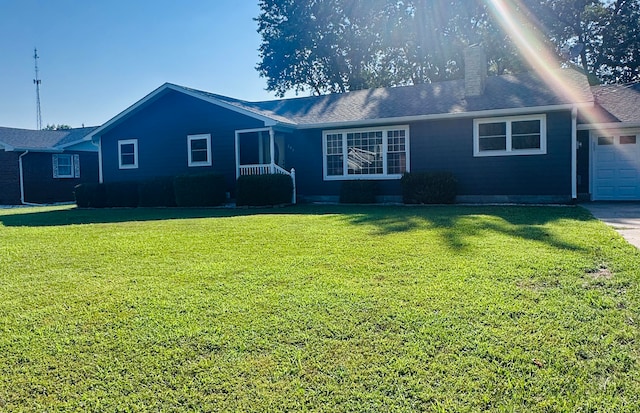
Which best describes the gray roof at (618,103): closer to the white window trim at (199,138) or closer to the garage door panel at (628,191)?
the garage door panel at (628,191)

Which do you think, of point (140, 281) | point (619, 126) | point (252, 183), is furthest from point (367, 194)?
point (140, 281)

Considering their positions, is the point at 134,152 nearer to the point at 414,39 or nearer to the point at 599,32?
the point at 414,39

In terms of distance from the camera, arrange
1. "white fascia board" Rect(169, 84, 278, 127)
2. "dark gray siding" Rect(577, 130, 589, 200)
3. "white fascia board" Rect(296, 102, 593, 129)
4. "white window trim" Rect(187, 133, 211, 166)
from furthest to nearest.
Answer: "white window trim" Rect(187, 133, 211, 166) < "white fascia board" Rect(169, 84, 278, 127) < "dark gray siding" Rect(577, 130, 589, 200) < "white fascia board" Rect(296, 102, 593, 129)

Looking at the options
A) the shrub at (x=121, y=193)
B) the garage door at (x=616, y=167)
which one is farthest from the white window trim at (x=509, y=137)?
the shrub at (x=121, y=193)

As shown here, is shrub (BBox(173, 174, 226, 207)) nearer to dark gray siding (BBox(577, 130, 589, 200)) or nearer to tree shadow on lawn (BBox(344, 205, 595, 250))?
tree shadow on lawn (BBox(344, 205, 595, 250))

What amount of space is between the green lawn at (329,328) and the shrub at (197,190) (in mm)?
9305

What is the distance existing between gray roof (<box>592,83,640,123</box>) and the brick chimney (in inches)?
140

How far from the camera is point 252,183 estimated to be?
48.5ft

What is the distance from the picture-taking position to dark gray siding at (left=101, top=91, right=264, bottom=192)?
55.2 feet

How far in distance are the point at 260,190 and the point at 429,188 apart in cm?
506

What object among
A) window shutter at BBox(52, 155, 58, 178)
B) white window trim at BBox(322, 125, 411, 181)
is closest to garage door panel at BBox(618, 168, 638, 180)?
white window trim at BBox(322, 125, 411, 181)

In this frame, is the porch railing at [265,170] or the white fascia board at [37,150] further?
the white fascia board at [37,150]

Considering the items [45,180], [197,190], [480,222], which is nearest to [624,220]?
[480,222]

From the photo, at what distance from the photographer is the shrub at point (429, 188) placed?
1356 cm
